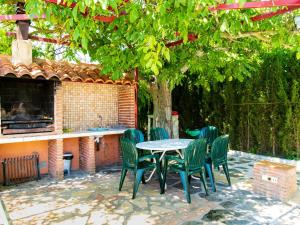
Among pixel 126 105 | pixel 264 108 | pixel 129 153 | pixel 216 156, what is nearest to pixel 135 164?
pixel 129 153

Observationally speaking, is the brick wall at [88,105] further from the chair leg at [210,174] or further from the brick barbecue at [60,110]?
the chair leg at [210,174]

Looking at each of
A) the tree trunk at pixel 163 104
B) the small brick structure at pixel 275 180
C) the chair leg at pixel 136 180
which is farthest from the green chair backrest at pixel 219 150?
the tree trunk at pixel 163 104

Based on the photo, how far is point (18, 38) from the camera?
7781mm

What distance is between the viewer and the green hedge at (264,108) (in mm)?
8727

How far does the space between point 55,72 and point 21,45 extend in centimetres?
146

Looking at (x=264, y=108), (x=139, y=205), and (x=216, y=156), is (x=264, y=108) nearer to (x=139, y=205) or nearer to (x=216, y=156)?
(x=216, y=156)

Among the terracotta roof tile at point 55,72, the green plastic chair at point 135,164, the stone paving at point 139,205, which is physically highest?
the terracotta roof tile at point 55,72

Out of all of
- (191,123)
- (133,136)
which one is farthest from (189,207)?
(191,123)

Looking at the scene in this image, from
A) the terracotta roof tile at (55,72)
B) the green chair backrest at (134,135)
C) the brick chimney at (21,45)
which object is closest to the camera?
the terracotta roof tile at (55,72)

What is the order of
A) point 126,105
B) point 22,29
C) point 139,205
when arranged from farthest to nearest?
point 126,105
point 22,29
point 139,205

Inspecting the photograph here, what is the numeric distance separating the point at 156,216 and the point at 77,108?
4851 millimetres

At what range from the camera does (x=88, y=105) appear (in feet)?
28.8

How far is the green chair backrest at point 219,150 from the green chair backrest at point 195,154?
377mm

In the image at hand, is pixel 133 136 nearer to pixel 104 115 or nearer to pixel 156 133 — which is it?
pixel 156 133
